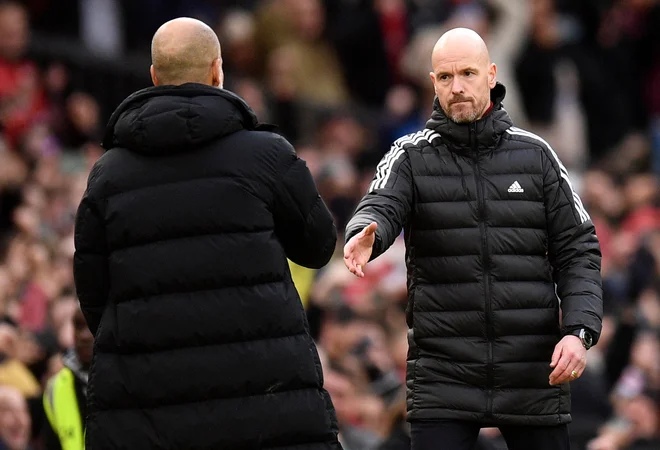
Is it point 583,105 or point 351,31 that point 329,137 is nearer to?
point 351,31

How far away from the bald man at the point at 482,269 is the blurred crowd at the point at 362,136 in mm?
2121

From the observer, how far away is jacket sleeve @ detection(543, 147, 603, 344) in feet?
21.5

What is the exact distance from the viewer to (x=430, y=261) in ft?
21.9

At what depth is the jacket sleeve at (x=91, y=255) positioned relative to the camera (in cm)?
593

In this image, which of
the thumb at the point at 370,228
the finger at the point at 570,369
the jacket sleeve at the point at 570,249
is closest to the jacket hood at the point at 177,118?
the thumb at the point at 370,228

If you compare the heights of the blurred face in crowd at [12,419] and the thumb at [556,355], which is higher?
the thumb at [556,355]

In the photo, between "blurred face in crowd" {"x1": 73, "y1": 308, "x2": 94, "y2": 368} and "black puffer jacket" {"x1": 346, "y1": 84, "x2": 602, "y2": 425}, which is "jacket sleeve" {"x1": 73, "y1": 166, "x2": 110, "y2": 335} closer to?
"black puffer jacket" {"x1": 346, "y1": 84, "x2": 602, "y2": 425}

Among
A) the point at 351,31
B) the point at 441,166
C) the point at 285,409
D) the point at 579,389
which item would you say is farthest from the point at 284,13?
the point at 285,409

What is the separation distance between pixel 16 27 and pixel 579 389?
5.45 metres

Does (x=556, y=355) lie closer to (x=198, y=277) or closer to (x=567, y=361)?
(x=567, y=361)

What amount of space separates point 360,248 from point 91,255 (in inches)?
39.3

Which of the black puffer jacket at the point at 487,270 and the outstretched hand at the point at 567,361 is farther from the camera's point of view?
the black puffer jacket at the point at 487,270

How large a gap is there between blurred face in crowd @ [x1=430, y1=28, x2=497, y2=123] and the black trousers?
3.99 ft

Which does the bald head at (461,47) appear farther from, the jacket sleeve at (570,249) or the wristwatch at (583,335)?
the wristwatch at (583,335)
